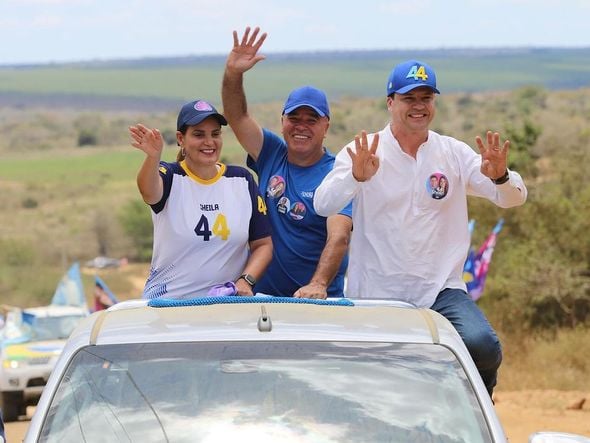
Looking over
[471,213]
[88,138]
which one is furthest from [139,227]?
[88,138]

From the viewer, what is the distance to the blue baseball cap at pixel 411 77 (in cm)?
613

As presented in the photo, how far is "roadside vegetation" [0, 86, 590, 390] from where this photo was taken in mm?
21188

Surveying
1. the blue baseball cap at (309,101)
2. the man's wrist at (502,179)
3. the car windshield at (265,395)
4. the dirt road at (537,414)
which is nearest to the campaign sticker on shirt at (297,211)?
the blue baseball cap at (309,101)

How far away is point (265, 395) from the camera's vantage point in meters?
4.04

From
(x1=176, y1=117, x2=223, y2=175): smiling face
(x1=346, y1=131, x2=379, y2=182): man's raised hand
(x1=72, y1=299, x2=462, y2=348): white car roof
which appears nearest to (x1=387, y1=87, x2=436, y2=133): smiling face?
(x1=346, y1=131, x2=379, y2=182): man's raised hand

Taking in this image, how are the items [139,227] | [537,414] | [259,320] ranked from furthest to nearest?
[139,227]
[537,414]
[259,320]

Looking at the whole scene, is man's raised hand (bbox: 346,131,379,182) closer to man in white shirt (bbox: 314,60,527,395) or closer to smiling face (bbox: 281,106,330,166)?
man in white shirt (bbox: 314,60,527,395)

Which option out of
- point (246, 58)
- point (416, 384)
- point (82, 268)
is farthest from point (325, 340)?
point (82, 268)

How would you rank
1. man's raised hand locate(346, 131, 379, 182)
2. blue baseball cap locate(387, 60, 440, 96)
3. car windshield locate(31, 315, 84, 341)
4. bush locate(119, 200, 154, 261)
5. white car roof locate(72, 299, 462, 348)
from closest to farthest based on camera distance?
white car roof locate(72, 299, 462, 348)
man's raised hand locate(346, 131, 379, 182)
blue baseball cap locate(387, 60, 440, 96)
car windshield locate(31, 315, 84, 341)
bush locate(119, 200, 154, 261)

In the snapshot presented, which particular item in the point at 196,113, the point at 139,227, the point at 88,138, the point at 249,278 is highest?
the point at 196,113

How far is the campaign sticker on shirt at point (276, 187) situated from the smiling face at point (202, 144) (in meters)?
→ 0.44

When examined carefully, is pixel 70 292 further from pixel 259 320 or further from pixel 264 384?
pixel 264 384

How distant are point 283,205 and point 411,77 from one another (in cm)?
93

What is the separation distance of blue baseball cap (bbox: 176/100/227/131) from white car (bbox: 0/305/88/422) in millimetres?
11000
